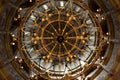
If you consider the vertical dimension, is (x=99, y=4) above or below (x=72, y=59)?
above

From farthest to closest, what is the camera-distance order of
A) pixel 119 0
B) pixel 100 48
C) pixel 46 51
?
pixel 46 51 → pixel 100 48 → pixel 119 0

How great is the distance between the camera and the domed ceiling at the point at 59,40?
14984 mm

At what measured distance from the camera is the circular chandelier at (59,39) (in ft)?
52.2

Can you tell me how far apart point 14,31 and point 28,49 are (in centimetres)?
143

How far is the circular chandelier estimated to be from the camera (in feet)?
52.2

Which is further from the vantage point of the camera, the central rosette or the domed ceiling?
the central rosette

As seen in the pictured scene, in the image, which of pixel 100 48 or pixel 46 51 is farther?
pixel 46 51

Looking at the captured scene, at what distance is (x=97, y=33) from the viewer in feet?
53.3

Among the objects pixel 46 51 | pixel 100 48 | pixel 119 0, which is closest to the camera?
pixel 119 0

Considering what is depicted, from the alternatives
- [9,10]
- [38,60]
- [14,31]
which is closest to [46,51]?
[38,60]

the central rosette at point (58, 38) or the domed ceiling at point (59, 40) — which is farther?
the central rosette at point (58, 38)

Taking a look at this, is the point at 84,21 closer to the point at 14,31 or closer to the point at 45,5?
the point at 45,5

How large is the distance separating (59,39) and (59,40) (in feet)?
0.19

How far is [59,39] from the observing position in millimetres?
15875
